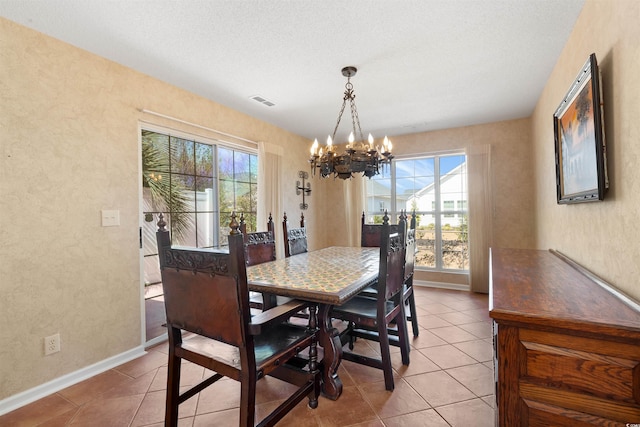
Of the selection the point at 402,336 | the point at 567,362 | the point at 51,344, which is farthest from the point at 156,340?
the point at 567,362

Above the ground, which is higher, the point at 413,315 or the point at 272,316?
the point at 272,316

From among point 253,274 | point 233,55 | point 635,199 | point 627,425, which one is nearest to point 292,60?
point 233,55

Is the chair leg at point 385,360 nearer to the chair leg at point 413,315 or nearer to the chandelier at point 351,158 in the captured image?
the chair leg at point 413,315

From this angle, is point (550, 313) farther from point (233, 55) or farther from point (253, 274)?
point (233, 55)

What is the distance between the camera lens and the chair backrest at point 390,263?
1849mm

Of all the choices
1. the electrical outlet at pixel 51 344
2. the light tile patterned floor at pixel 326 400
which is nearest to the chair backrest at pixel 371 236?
the light tile patterned floor at pixel 326 400

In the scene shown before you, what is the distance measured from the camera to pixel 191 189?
3102 millimetres

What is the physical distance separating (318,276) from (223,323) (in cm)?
78

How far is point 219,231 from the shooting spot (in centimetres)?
338

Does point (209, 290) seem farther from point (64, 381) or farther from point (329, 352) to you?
point (64, 381)

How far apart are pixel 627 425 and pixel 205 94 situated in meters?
3.55

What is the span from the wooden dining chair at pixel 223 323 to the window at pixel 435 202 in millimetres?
3445

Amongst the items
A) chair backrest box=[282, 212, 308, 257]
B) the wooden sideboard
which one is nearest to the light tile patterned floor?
the wooden sideboard

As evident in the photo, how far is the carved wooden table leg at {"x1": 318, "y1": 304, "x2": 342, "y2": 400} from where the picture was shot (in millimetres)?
1812
